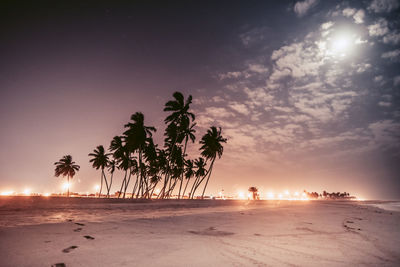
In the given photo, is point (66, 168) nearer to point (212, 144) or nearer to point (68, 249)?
point (212, 144)

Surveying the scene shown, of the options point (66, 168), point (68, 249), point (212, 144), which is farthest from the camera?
point (66, 168)

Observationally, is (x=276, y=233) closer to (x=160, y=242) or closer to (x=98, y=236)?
(x=160, y=242)

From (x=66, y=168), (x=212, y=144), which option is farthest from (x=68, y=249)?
(x=66, y=168)

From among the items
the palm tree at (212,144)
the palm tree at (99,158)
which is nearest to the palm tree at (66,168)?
the palm tree at (99,158)

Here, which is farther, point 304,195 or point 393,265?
point 304,195

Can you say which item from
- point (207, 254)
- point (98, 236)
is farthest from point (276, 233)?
point (98, 236)

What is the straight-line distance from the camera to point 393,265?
9.57 feet

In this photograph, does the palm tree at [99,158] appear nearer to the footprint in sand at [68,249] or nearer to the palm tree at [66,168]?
the palm tree at [66,168]

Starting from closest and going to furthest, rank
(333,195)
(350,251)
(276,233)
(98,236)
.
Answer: (350,251)
(98,236)
(276,233)
(333,195)

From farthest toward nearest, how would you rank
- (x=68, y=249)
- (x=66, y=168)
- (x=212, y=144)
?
(x=66, y=168)
(x=212, y=144)
(x=68, y=249)

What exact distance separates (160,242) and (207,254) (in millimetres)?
989

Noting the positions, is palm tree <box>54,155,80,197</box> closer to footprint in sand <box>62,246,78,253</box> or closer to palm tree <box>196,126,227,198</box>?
palm tree <box>196,126,227,198</box>

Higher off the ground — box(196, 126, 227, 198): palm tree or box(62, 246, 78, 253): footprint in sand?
box(196, 126, 227, 198): palm tree

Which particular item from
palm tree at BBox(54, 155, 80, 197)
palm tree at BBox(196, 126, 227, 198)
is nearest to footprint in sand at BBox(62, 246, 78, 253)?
palm tree at BBox(196, 126, 227, 198)
